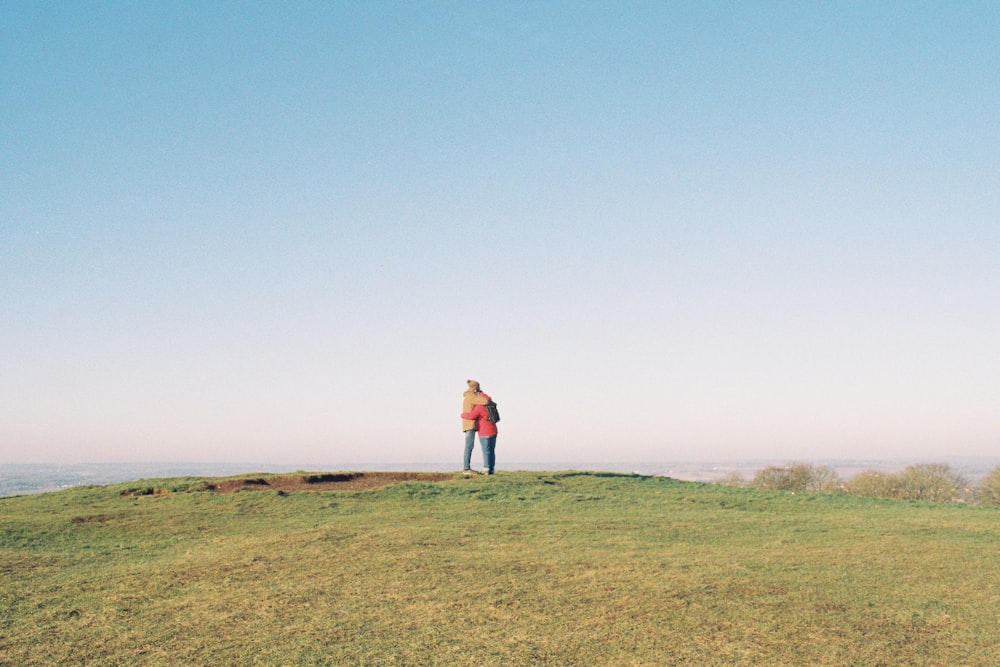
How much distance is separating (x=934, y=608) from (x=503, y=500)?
9847 mm

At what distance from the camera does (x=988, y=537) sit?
1387 cm

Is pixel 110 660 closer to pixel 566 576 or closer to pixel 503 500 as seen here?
pixel 566 576

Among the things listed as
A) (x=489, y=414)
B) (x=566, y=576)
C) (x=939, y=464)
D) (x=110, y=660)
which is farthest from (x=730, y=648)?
(x=939, y=464)

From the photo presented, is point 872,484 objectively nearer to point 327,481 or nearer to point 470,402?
point 470,402

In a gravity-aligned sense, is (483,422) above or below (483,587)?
above

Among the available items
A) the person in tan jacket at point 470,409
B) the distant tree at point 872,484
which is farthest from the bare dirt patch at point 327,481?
the distant tree at point 872,484

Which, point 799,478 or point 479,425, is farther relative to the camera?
point 799,478

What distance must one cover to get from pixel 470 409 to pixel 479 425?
52cm

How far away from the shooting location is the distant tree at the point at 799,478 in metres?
59.5

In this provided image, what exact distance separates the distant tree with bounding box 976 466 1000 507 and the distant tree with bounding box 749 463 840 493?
10171mm

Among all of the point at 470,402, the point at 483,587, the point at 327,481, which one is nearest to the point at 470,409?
the point at 470,402

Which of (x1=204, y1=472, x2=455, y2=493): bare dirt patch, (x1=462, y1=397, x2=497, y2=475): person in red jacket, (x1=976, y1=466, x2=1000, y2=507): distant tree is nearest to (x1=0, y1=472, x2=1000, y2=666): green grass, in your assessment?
(x1=204, y1=472, x2=455, y2=493): bare dirt patch

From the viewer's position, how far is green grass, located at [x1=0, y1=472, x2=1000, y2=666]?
6.89 metres

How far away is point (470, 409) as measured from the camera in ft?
70.3
